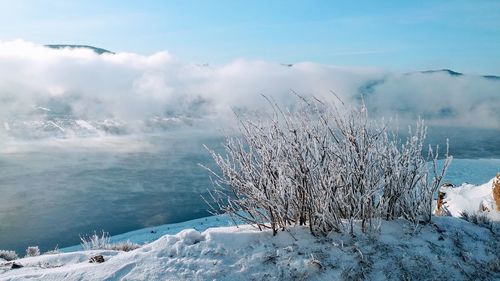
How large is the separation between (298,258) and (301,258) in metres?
0.03

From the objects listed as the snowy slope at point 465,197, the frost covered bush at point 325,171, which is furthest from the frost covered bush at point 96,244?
the snowy slope at point 465,197

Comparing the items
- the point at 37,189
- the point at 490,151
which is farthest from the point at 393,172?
the point at 490,151

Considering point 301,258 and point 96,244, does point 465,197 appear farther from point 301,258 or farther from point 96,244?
point 96,244

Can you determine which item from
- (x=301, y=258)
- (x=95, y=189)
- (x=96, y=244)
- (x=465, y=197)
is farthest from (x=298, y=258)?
(x=95, y=189)

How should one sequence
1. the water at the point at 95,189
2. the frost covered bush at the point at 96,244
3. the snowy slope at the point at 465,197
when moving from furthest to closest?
1. the water at the point at 95,189
2. the snowy slope at the point at 465,197
3. the frost covered bush at the point at 96,244

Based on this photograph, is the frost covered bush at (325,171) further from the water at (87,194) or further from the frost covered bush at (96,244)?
the water at (87,194)

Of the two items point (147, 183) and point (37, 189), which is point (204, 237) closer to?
point (37, 189)

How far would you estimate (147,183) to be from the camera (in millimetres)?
86562

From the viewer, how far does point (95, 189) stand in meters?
78.4

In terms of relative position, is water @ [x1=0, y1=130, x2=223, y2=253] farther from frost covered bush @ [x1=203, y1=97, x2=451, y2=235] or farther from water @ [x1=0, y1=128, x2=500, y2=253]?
frost covered bush @ [x1=203, y1=97, x2=451, y2=235]

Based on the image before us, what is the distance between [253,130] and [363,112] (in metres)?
1.31

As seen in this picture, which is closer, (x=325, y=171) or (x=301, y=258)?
(x=301, y=258)

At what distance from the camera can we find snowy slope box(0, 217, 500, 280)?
448 cm

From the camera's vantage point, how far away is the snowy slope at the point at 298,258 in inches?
176
